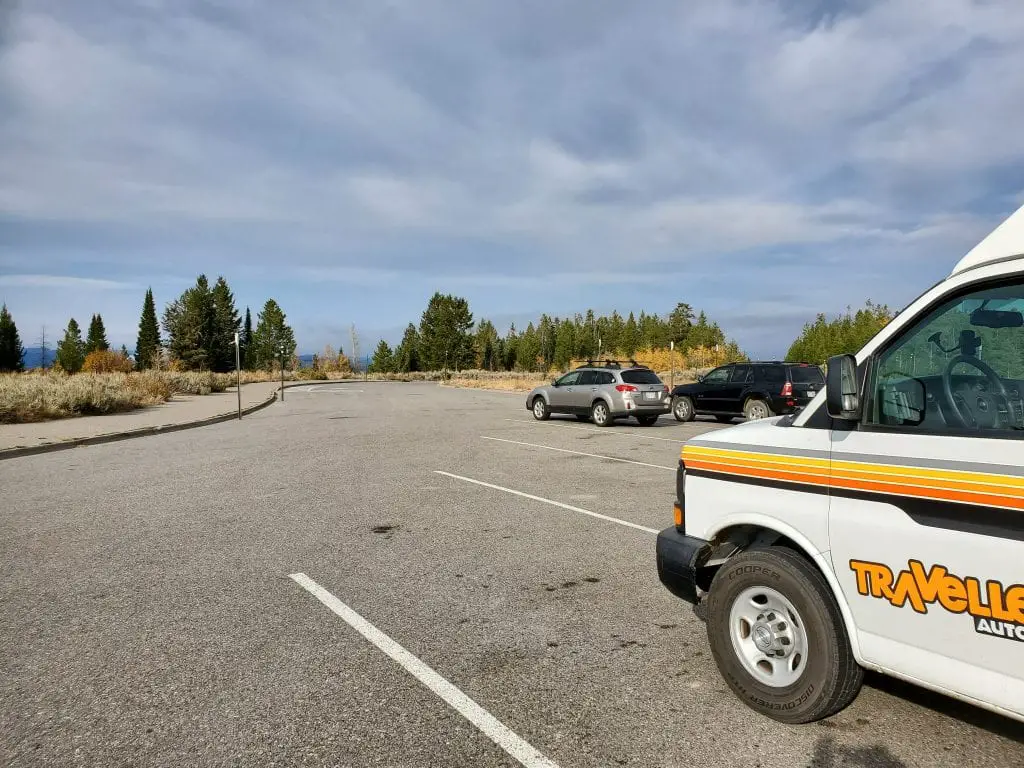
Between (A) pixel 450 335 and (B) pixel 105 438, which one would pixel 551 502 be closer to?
(B) pixel 105 438

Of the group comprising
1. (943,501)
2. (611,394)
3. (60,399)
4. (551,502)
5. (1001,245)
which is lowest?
(551,502)

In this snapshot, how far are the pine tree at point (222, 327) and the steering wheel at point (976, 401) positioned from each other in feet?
259

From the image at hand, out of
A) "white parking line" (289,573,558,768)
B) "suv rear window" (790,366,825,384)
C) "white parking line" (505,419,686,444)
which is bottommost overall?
"white parking line" (505,419,686,444)

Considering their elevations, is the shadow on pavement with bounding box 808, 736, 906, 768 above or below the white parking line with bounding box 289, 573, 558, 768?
below

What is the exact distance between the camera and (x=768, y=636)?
295 cm

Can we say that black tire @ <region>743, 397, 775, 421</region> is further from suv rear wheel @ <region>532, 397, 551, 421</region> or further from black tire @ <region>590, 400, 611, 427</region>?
suv rear wheel @ <region>532, 397, 551, 421</region>

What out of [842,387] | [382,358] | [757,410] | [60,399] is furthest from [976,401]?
[382,358]

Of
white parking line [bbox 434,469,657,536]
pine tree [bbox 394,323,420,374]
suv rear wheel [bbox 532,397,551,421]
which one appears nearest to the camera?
white parking line [bbox 434,469,657,536]

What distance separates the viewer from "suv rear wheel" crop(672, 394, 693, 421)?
18.7 meters

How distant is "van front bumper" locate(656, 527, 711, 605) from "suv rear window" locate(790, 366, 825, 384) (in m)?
14.2

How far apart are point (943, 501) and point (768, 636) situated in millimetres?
1055

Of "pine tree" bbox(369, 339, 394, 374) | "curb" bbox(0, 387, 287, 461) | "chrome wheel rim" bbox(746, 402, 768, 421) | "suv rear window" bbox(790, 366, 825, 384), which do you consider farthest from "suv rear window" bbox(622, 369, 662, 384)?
"pine tree" bbox(369, 339, 394, 374)

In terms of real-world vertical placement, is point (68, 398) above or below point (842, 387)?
below

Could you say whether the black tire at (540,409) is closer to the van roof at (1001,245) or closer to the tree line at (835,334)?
the van roof at (1001,245)
